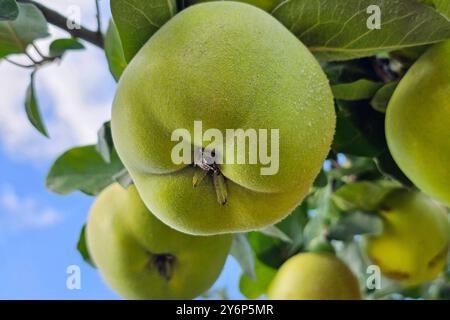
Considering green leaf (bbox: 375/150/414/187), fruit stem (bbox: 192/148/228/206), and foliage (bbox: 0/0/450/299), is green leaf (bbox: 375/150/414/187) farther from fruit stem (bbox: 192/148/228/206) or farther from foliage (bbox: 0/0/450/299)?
fruit stem (bbox: 192/148/228/206)

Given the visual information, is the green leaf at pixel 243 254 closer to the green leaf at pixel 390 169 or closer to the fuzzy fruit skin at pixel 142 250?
the fuzzy fruit skin at pixel 142 250

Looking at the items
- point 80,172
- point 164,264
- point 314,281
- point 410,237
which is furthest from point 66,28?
point 410,237

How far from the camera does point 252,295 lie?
1750 millimetres

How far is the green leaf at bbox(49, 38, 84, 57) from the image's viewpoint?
133 cm

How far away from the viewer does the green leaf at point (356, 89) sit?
1082 mm

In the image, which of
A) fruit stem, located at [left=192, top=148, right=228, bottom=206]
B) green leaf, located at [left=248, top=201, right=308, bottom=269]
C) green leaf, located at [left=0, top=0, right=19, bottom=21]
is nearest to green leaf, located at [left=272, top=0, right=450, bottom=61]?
fruit stem, located at [left=192, top=148, right=228, bottom=206]

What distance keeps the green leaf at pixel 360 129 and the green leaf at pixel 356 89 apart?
32 millimetres

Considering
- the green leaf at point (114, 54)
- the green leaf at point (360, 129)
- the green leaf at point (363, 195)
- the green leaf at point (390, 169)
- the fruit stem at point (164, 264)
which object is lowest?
the green leaf at point (363, 195)

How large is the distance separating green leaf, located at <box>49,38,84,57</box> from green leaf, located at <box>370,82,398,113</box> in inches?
24.2

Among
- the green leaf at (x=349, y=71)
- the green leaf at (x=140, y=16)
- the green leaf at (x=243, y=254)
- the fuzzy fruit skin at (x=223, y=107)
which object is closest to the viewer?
the fuzzy fruit skin at (x=223, y=107)

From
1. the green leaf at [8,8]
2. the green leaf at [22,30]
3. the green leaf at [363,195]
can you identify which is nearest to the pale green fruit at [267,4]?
the green leaf at [8,8]
